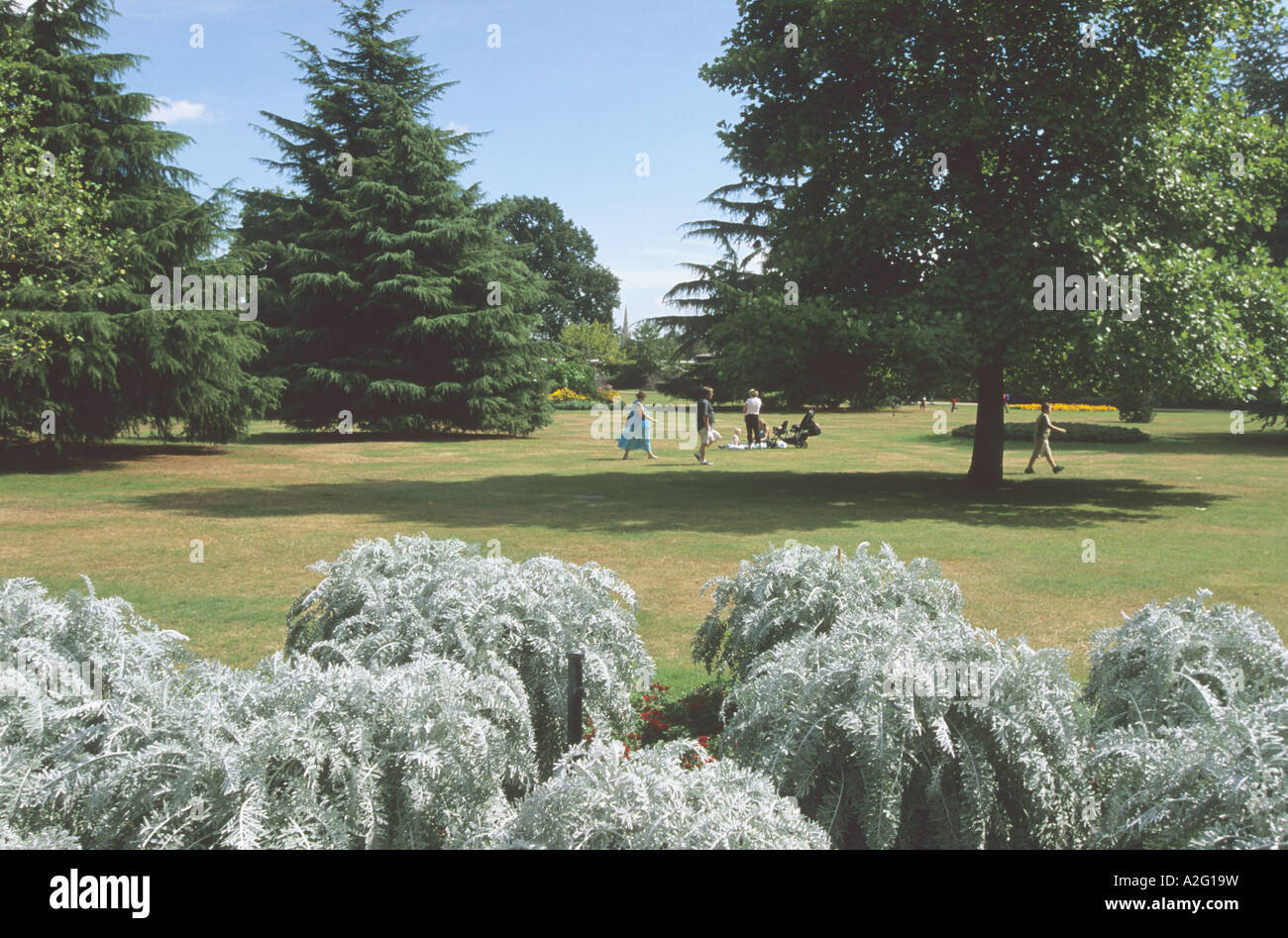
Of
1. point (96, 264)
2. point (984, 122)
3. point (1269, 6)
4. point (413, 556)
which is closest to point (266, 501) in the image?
point (96, 264)

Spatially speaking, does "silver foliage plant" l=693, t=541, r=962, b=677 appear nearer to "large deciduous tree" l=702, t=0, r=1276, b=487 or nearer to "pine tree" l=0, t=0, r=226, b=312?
"large deciduous tree" l=702, t=0, r=1276, b=487

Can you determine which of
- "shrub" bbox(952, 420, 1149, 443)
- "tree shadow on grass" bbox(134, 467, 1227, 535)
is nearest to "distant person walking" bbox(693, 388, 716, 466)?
"tree shadow on grass" bbox(134, 467, 1227, 535)

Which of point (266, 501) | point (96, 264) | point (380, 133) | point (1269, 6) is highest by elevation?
point (380, 133)

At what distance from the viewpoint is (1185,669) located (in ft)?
11.8

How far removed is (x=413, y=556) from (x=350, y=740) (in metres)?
2.41

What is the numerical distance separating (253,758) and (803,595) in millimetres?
2986

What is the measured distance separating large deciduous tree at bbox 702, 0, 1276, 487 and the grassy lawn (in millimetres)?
2952

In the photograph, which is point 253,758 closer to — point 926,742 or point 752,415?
point 926,742

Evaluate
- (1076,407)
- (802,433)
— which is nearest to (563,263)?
(1076,407)

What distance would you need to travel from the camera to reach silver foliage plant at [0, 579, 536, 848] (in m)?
2.64

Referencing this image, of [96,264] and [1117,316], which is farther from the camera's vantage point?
[96,264]
